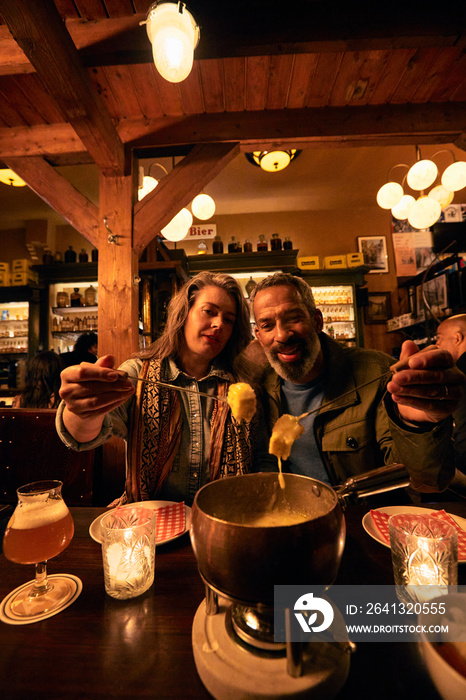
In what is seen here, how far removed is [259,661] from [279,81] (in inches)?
130

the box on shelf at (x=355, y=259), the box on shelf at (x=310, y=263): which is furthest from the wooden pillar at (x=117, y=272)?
the box on shelf at (x=355, y=259)

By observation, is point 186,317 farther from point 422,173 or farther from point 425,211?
point 425,211

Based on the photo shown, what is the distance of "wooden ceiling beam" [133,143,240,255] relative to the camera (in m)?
2.90

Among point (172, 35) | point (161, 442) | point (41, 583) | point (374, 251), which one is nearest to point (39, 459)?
Answer: point (161, 442)

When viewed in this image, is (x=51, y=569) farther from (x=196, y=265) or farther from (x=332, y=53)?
(x=196, y=265)

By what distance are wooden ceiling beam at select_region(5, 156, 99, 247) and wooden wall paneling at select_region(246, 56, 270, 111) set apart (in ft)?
5.30

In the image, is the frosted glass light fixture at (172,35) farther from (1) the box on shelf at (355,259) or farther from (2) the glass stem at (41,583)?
(1) the box on shelf at (355,259)

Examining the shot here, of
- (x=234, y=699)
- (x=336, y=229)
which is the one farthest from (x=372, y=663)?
A: (x=336, y=229)

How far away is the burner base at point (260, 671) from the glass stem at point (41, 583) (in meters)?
0.43

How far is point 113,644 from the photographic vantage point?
0.68m

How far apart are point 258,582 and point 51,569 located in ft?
2.27

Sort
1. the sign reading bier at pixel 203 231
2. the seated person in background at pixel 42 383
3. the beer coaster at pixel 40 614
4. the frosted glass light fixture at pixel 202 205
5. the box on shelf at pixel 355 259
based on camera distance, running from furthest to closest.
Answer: the sign reading bier at pixel 203 231, the box on shelf at pixel 355 259, the frosted glass light fixture at pixel 202 205, the seated person in background at pixel 42 383, the beer coaster at pixel 40 614

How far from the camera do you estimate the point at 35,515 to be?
879 millimetres

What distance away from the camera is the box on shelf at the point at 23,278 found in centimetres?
580
